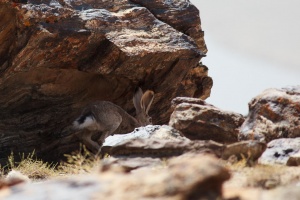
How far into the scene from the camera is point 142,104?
16.4 meters

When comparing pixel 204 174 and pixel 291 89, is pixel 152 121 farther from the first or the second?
pixel 204 174

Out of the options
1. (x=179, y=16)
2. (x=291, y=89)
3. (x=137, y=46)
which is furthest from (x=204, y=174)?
(x=179, y=16)

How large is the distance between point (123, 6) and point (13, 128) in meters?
4.02

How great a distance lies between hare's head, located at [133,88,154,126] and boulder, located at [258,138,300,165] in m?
6.07

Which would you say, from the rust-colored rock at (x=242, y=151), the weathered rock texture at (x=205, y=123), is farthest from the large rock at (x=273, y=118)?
the rust-colored rock at (x=242, y=151)

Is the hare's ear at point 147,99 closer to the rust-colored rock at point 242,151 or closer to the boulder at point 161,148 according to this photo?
the boulder at point 161,148

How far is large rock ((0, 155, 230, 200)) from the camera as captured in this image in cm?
491

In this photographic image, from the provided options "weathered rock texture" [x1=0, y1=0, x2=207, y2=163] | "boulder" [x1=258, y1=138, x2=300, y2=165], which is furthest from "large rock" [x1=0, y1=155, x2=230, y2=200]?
"weathered rock texture" [x1=0, y1=0, x2=207, y2=163]

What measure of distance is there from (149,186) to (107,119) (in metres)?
10.7

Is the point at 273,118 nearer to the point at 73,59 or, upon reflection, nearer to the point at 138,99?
the point at 73,59

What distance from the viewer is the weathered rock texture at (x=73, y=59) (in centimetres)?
1368

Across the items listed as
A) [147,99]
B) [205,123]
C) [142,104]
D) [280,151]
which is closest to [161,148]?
[280,151]

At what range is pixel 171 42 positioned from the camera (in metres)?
15.8

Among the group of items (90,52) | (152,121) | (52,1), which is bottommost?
(152,121)
